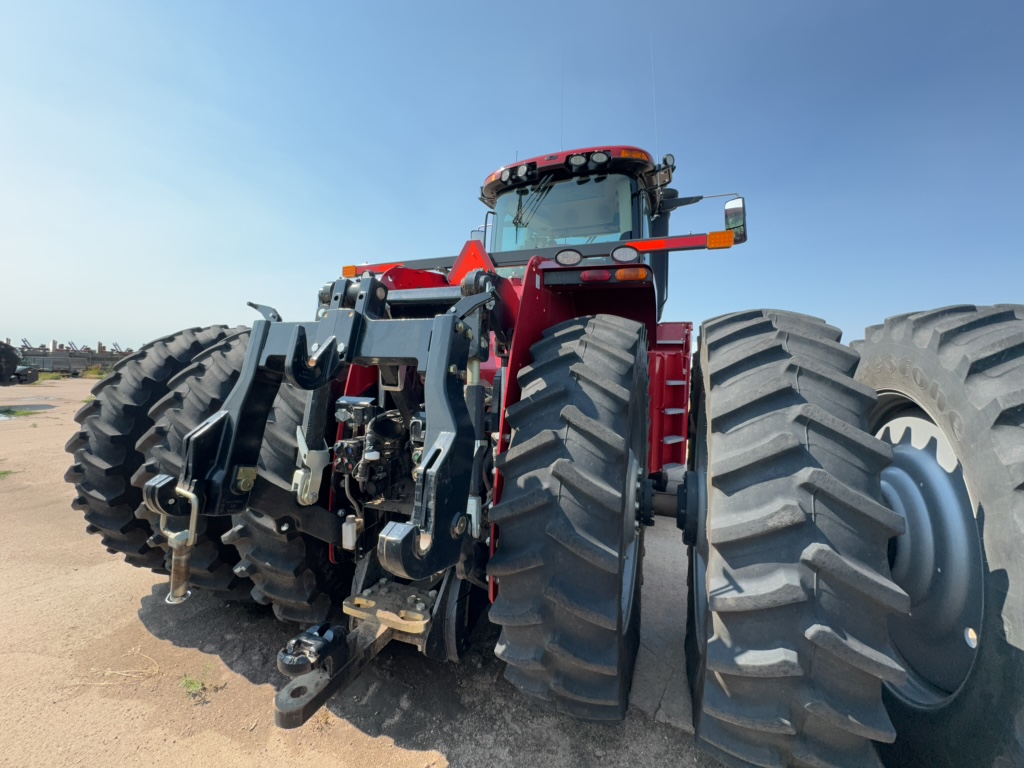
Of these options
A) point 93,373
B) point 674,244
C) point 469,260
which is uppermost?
point 674,244

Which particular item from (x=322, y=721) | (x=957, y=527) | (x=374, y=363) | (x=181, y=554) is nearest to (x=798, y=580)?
(x=957, y=527)

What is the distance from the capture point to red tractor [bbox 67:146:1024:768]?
121 cm

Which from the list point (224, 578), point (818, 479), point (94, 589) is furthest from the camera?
point (94, 589)

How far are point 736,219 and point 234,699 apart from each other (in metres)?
4.19

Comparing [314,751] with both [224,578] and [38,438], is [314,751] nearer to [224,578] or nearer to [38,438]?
[224,578]

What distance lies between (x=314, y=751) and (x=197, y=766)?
43 cm

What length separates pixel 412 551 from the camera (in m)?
1.29

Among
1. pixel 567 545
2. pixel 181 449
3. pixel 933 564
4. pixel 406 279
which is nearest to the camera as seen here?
pixel 567 545

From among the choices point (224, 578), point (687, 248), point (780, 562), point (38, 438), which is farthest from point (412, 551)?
point (38, 438)

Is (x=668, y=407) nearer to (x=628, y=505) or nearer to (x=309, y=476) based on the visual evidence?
(x=628, y=505)

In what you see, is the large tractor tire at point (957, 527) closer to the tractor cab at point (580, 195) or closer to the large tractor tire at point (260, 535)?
the large tractor tire at point (260, 535)

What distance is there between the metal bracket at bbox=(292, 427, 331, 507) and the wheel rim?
2042 mm

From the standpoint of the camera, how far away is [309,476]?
71.7 inches

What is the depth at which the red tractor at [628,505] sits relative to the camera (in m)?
1.21
